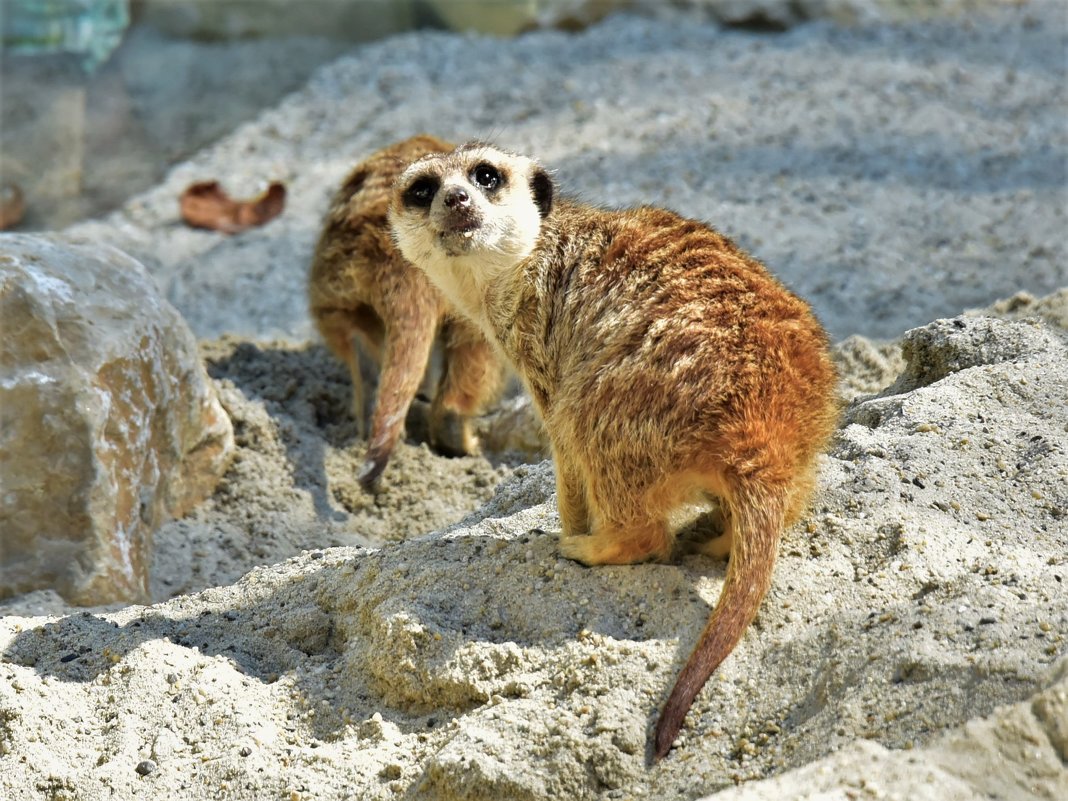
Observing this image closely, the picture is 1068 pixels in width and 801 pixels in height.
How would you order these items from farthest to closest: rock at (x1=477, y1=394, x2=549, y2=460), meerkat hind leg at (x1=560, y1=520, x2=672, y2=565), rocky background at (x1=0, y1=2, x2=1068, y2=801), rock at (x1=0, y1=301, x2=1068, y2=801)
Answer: rock at (x1=477, y1=394, x2=549, y2=460), meerkat hind leg at (x1=560, y1=520, x2=672, y2=565), rocky background at (x1=0, y1=2, x2=1068, y2=801), rock at (x1=0, y1=301, x2=1068, y2=801)

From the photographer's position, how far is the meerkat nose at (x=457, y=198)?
3.07 m

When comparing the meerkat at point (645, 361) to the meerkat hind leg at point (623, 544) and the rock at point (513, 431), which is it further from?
the rock at point (513, 431)

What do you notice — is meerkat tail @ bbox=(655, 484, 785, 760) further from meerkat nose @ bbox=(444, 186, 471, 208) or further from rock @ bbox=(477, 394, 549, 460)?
rock @ bbox=(477, 394, 549, 460)

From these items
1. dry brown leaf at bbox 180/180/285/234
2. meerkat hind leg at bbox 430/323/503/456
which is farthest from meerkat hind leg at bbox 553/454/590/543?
dry brown leaf at bbox 180/180/285/234

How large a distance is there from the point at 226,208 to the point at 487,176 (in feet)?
12.1

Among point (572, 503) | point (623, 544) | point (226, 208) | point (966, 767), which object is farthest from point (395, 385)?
point (226, 208)

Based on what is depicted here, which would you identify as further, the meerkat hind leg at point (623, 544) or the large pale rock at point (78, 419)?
the large pale rock at point (78, 419)

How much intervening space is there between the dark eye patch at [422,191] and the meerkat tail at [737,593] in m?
1.20

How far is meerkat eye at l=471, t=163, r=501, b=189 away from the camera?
10.5 feet

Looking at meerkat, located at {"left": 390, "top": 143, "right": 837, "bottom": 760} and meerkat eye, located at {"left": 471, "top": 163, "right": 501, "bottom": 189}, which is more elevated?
meerkat eye, located at {"left": 471, "top": 163, "right": 501, "bottom": 189}

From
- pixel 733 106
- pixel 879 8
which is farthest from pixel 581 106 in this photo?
pixel 879 8

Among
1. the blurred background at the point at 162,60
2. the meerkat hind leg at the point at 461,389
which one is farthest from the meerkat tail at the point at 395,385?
the blurred background at the point at 162,60

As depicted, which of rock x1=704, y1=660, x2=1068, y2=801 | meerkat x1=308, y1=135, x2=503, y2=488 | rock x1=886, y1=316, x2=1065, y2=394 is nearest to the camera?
rock x1=704, y1=660, x2=1068, y2=801

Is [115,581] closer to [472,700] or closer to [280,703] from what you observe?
[280,703]
